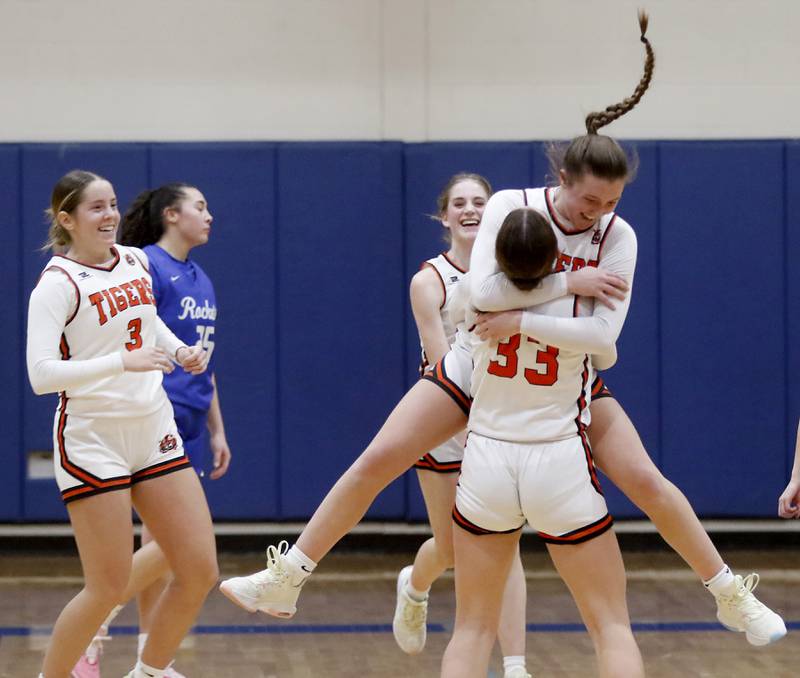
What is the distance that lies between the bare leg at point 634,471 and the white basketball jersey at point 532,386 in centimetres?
23

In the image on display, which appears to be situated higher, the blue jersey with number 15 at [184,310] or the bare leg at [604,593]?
the blue jersey with number 15 at [184,310]

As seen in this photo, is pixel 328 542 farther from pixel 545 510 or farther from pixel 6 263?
pixel 6 263

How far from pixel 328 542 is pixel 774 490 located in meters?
4.07

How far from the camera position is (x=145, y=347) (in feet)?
12.0

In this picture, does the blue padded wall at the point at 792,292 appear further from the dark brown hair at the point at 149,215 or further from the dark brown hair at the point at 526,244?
the dark brown hair at the point at 526,244

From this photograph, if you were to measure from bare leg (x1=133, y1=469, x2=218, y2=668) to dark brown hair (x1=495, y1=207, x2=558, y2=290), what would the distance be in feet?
4.43

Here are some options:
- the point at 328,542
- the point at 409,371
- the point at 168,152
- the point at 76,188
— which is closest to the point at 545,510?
the point at 328,542

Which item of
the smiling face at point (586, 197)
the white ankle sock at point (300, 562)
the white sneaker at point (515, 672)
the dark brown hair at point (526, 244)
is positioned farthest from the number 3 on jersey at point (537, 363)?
the white sneaker at point (515, 672)

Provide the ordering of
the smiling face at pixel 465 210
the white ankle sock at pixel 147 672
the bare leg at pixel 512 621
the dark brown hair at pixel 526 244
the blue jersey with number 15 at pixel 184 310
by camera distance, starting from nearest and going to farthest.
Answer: the dark brown hair at pixel 526 244, the white ankle sock at pixel 147 672, the bare leg at pixel 512 621, the smiling face at pixel 465 210, the blue jersey with number 15 at pixel 184 310

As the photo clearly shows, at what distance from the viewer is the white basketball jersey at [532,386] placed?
293cm

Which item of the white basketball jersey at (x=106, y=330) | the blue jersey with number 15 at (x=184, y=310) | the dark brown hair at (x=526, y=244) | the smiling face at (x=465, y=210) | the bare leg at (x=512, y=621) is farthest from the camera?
the blue jersey with number 15 at (x=184, y=310)

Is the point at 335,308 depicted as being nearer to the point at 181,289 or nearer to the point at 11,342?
the point at 11,342

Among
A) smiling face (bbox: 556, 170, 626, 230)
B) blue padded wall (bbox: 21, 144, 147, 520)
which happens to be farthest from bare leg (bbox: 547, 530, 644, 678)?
blue padded wall (bbox: 21, 144, 147, 520)

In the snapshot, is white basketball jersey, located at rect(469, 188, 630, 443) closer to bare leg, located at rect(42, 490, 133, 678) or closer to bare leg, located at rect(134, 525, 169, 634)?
bare leg, located at rect(42, 490, 133, 678)
